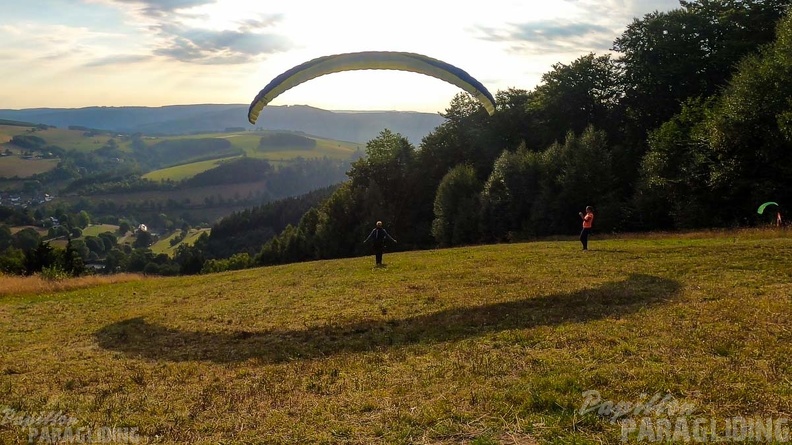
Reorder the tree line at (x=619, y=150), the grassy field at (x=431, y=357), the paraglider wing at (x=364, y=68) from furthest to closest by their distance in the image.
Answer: the tree line at (x=619, y=150) < the paraglider wing at (x=364, y=68) < the grassy field at (x=431, y=357)

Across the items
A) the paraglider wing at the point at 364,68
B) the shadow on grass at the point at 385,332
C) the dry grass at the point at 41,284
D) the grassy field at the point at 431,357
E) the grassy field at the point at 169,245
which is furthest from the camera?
the grassy field at the point at 169,245

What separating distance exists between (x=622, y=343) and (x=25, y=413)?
1050cm

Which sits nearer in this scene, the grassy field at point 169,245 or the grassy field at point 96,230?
the grassy field at point 169,245

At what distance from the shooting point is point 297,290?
20609 mm

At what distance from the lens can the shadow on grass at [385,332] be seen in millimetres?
11375

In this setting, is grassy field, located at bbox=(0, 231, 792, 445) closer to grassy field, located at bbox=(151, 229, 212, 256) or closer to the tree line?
the tree line

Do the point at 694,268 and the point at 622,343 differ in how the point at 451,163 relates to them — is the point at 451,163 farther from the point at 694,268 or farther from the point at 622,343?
the point at 622,343

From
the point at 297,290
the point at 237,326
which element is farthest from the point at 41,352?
the point at 297,290

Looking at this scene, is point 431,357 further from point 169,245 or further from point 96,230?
point 96,230

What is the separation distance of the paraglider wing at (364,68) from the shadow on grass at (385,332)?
819 centimetres

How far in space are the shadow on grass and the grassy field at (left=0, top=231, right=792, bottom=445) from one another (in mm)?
78

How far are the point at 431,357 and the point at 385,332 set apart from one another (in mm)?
2811

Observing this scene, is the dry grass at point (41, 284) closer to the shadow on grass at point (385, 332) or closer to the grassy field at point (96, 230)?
the shadow on grass at point (385, 332)

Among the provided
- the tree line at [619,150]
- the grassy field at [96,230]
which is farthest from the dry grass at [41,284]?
the grassy field at [96,230]
